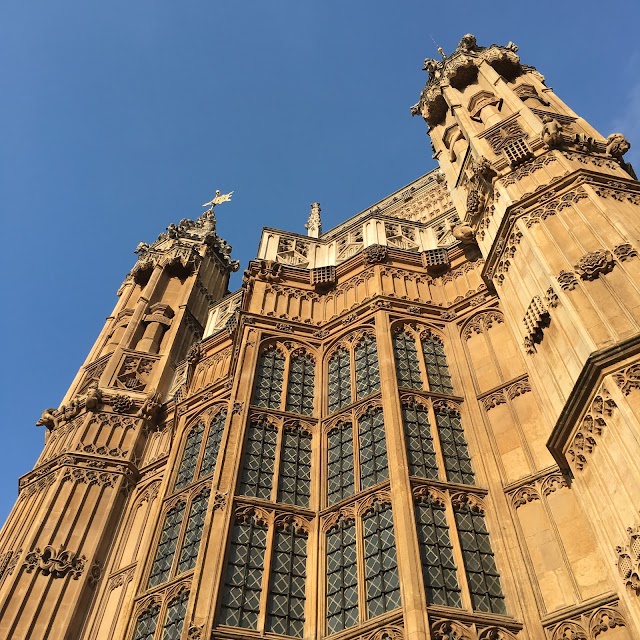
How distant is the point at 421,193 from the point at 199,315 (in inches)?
526

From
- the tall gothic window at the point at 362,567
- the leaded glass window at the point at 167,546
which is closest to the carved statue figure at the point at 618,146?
the tall gothic window at the point at 362,567

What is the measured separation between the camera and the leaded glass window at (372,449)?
560 inches

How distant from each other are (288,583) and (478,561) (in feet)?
10.8

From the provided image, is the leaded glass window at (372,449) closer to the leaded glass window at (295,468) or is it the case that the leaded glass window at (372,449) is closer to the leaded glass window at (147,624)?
the leaded glass window at (295,468)

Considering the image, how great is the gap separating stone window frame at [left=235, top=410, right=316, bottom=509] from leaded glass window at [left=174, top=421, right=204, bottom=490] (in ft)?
7.96

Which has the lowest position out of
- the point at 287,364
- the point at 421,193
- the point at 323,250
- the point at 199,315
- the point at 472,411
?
the point at 472,411

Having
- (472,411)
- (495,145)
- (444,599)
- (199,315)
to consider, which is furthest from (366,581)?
(199,315)

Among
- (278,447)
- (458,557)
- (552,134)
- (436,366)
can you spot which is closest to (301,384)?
(278,447)

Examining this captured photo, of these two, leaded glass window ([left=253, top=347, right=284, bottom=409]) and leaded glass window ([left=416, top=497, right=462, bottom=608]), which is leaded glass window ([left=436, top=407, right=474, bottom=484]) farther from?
leaded glass window ([left=253, top=347, right=284, bottom=409])

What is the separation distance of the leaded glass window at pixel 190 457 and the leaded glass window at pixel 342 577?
4870 millimetres

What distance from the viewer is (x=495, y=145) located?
19125mm

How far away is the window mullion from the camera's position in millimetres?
11469

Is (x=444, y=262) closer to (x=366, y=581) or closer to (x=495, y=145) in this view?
(x=495, y=145)

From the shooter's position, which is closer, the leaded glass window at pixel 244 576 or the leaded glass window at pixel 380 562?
the leaded glass window at pixel 380 562
